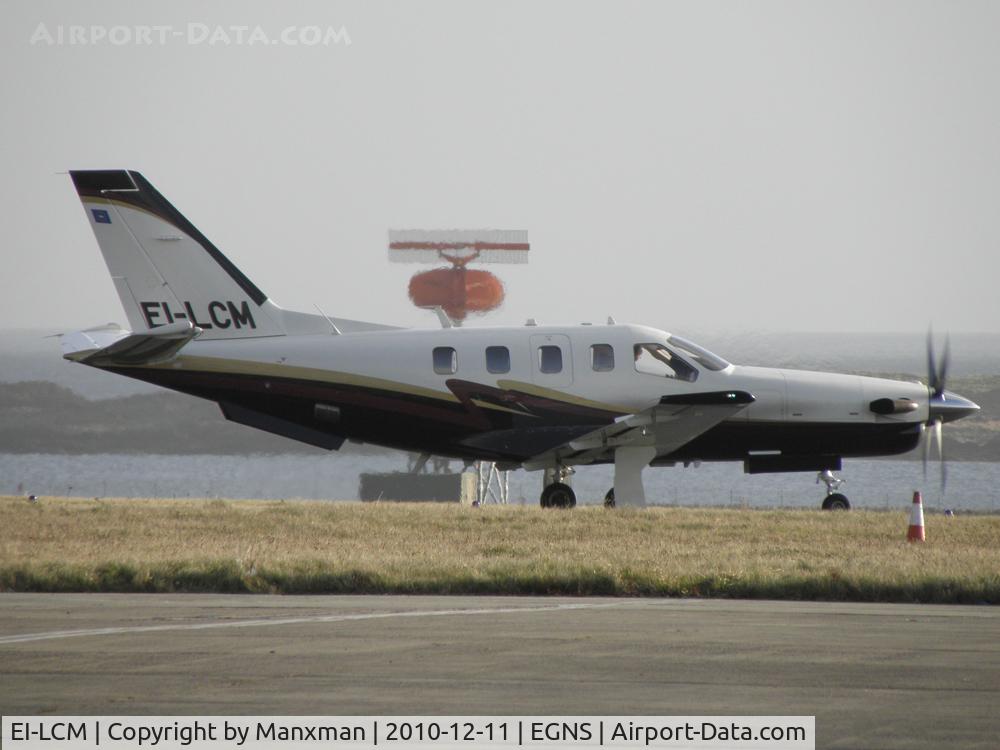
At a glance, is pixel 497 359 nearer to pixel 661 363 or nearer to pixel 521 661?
pixel 661 363

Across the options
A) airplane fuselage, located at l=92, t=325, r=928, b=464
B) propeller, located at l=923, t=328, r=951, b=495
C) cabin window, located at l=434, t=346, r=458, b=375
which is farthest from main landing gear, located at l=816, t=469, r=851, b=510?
cabin window, located at l=434, t=346, r=458, b=375

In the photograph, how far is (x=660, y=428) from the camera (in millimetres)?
25281

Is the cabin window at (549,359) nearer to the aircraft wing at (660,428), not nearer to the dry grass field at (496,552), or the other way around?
the aircraft wing at (660,428)

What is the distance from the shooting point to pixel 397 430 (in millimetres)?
25094

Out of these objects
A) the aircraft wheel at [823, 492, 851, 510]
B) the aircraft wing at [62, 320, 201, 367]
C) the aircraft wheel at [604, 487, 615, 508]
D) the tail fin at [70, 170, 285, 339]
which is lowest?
the aircraft wheel at [823, 492, 851, 510]

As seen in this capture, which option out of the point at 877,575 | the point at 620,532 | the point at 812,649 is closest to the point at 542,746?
the point at 812,649

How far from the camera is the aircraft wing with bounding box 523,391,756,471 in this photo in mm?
24922

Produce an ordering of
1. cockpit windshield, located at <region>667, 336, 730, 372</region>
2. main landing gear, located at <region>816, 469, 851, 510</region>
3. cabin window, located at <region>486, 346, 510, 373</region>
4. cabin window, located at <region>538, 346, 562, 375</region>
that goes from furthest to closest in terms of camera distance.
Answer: main landing gear, located at <region>816, 469, 851, 510</region> < cockpit windshield, located at <region>667, 336, 730, 372</region> < cabin window, located at <region>538, 346, 562, 375</region> < cabin window, located at <region>486, 346, 510, 373</region>

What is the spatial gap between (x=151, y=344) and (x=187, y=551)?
706 cm

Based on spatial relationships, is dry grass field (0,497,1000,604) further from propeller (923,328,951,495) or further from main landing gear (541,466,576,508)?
propeller (923,328,951,495)

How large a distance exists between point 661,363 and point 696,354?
0.83 metres

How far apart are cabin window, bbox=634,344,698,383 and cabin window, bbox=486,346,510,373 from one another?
2.30 meters

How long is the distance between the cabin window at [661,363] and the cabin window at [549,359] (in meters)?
1.39

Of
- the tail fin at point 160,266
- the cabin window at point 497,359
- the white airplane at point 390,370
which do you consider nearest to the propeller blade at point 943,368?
the white airplane at point 390,370
